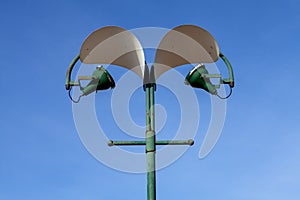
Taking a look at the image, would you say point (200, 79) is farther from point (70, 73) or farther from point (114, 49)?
point (70, 73)

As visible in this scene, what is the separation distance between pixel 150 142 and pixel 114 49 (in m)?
1.38

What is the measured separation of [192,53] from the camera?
29.8 ft

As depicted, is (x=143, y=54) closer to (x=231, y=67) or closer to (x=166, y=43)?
(x=166, y=43)

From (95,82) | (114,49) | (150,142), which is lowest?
(150,142)

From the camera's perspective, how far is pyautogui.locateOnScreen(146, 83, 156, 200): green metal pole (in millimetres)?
8133

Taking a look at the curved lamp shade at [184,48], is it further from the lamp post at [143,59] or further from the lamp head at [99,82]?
the lamp head at [99,82]

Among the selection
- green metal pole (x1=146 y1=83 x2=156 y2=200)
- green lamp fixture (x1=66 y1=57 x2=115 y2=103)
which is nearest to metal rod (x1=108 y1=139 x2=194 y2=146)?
green metal pole (x1=146 y1=83 x2=156 y2=200)

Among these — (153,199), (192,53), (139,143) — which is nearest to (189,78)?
(192,53)

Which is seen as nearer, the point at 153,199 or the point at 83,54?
the point at 153,199

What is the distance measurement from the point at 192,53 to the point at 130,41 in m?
0.88

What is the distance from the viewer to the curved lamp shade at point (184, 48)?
8703 millimetres

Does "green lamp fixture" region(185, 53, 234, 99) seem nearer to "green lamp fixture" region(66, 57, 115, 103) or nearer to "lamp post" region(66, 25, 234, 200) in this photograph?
"lamp post" region(66, 25, 234, 200)

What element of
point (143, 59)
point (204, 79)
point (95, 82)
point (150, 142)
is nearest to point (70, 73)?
point (95, 82)

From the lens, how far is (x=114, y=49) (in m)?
8.91
